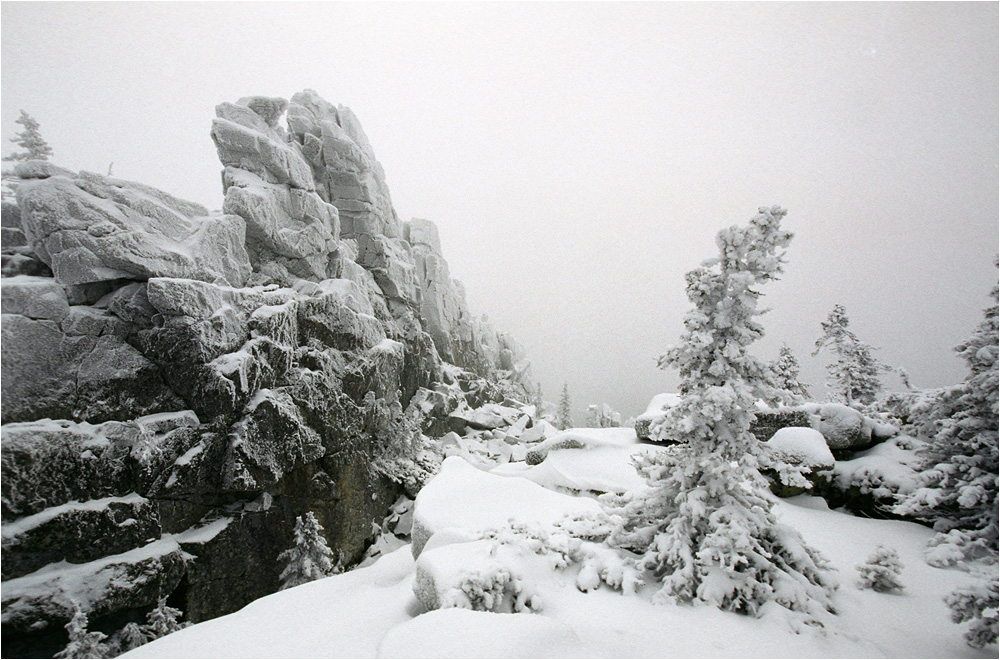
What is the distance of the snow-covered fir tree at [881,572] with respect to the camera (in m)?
7.90

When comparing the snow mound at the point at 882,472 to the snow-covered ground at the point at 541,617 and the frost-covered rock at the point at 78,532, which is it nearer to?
the snow-covered ground at the point at 541,617

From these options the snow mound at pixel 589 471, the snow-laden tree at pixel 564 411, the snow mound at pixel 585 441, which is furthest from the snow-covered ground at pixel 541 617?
the snow-laden tree at pixel 564 411

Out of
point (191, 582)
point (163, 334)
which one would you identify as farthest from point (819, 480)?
point (163, 334)

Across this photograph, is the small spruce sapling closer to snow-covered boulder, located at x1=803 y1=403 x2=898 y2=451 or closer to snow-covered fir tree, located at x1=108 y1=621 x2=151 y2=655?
snow-covered fir tree, located at x1=108 y1=621 x2=151 y2=655

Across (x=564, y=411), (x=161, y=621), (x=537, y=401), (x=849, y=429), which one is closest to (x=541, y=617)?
(x=849, y=429)

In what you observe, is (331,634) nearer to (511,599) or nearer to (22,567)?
(511,599)

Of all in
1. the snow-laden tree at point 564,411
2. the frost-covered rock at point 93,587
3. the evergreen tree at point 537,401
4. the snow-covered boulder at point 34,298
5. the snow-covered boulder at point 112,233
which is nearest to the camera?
the frost-covered rock at point 93,587

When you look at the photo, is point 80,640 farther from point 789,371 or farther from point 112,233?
point 789,371

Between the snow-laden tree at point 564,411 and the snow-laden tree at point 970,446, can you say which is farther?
the snow-laden tree at point 564,411

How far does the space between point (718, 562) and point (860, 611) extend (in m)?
2.83

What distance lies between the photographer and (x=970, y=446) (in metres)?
7.93

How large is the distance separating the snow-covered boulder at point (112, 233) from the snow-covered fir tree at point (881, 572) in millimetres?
29275

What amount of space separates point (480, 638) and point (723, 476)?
18.5ft

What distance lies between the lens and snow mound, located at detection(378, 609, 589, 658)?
5.11m
